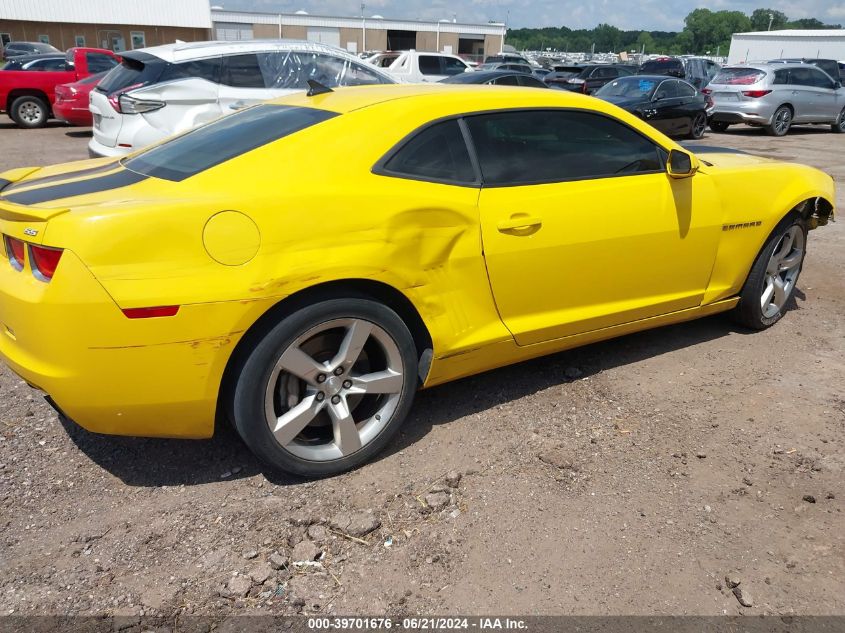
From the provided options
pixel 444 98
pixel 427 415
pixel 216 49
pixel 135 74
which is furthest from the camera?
pixel 216 49

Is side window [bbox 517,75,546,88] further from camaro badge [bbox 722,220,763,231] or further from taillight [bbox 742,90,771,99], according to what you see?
camaro badge [bbox 722,220,763,231]

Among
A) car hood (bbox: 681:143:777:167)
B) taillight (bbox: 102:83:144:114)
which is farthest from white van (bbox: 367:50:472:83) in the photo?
car hood (bbox: 681:143:777:167)

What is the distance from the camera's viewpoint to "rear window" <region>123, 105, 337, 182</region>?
301 centimetres

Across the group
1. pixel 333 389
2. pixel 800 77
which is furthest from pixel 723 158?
pixel 800 77

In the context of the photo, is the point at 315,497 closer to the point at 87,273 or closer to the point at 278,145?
the point at 87,273

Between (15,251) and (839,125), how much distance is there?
→ 20.0m

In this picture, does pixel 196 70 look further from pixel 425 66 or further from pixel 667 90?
pixel 425 66

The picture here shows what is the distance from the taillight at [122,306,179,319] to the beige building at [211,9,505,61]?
170ft

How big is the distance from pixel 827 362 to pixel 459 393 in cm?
230

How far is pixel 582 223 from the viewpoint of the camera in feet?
11.3

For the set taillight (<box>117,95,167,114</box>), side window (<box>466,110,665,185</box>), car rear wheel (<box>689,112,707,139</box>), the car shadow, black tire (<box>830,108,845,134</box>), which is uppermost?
side window (<box>466,110,665,185</box>)

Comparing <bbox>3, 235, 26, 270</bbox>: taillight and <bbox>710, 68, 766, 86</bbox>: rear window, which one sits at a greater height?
<bbox>3, 235, 26, 270</bbox>: taillight

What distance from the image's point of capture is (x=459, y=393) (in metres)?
3.84

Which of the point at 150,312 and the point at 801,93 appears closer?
the point at 150,312
